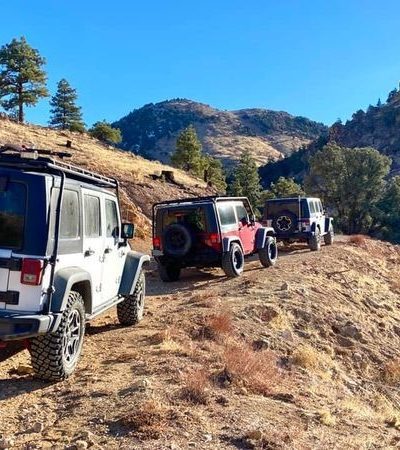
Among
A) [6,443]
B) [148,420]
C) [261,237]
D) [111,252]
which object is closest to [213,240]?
[261,237]

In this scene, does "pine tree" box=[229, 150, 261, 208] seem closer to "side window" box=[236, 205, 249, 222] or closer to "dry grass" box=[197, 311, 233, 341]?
"side window" box=[236, 205, 249, 222]

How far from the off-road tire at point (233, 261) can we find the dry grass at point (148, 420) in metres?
8.16

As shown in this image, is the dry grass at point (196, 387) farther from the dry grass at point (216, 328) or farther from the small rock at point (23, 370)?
the dry grass at point (216, 328)

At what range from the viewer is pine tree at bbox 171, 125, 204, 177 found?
199ft

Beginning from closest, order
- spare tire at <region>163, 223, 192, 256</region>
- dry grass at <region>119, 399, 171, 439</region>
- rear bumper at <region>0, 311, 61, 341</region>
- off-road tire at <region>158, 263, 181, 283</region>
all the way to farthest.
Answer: dry grass at <region>119, 399, 171, 439</region> < rear bumper at <region>0, 311, 61, 341</region> < spare tire at <region>163, 223, 192, 256</region> < off-road tire at <region>158, 263, 181, 283</region>

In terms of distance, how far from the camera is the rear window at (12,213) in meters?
4.90

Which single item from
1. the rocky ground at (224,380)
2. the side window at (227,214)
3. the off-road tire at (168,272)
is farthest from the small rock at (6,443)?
the off-road tire at (168,272)

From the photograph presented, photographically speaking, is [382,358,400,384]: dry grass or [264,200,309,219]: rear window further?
[264,200,309,219]: rear window

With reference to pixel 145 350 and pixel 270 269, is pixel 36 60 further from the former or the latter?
pixel 145 350

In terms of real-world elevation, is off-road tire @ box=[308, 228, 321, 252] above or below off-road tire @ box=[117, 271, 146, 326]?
above

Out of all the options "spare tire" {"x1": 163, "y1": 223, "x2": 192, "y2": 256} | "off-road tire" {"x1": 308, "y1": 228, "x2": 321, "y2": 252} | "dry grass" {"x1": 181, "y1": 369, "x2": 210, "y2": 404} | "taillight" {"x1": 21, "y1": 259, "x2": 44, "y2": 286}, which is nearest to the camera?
"taillight" {"x1": 21, "y1": 259, "x2": 44, "y2": 286}

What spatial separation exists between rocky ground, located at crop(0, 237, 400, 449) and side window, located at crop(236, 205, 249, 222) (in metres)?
2.09

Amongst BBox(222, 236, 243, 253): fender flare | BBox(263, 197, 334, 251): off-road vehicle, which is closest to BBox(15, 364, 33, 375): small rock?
BBox(222, 236, 243, 253): fender flare

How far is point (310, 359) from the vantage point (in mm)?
7863
